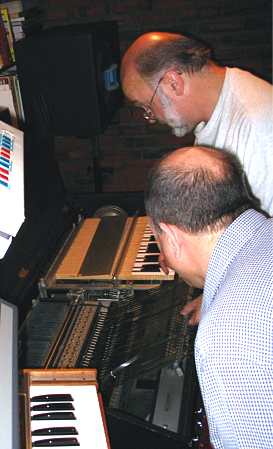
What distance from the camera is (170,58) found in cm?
173

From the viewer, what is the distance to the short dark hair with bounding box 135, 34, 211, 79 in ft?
5.68

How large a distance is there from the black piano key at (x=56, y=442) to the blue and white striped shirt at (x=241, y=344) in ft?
1.29

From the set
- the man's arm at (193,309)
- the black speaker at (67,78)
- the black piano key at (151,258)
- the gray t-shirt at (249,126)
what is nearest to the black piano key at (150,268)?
the black piano key at (151,258)

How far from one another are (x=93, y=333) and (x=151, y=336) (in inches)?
7.8

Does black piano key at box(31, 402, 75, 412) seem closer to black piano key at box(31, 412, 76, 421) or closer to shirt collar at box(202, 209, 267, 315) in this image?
black piano key at box(31, 412, 76, 421)

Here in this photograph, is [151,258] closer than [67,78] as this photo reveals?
Yes

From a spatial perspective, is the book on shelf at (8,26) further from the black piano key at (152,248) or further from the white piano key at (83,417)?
the white piano key at (83,417)

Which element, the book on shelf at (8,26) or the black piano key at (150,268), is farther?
the book on shelf at (8,26)

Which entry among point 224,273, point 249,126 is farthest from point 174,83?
point 224,273

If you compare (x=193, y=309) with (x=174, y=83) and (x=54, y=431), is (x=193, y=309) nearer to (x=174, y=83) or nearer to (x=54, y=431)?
(x=54, y=431)

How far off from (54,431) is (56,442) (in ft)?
0.10

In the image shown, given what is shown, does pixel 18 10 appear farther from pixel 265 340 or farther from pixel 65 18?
pixel 265 340

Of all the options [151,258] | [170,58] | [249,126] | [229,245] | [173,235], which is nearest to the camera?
[229,245]

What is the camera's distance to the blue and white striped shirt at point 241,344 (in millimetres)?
891
